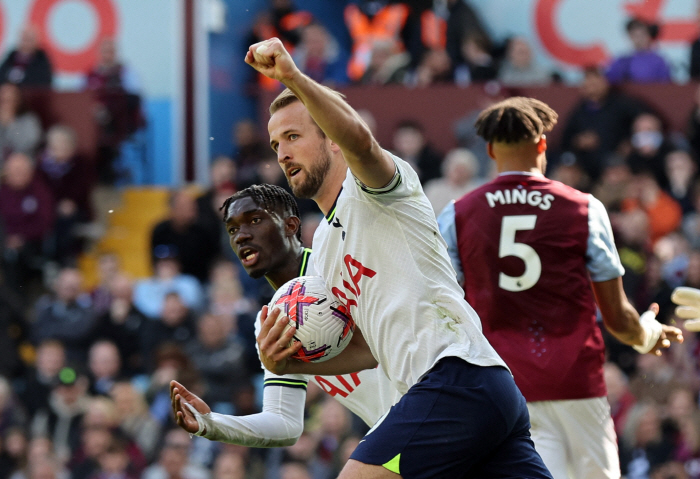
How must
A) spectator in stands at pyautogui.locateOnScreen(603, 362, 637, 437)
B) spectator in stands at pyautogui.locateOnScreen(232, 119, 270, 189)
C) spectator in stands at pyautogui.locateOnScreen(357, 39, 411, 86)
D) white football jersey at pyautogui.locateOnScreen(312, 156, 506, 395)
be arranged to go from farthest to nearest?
spectator in stands at pyautogui.locateOnScreen(357, 39, 411, 86) < spectator in stands at pyautogui.locateOnScreen(232, 119, 270, 189) < spectator in stands at pyautogui.locateOnScreen(603, 362, 637, 437) < white football jersey at pyautogui.locateOnScreen(312, 156, 506, 395)

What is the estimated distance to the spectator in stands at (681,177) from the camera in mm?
9945

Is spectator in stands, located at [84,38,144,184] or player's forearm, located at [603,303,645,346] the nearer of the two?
player's forearm, located at [603,303,645,346]

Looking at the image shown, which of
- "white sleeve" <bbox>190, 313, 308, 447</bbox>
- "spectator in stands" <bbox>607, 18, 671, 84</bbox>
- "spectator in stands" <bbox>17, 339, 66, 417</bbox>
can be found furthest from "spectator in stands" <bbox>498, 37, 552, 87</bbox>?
"white sleeve" <bbox>190, 313, 308, 447</bbox>

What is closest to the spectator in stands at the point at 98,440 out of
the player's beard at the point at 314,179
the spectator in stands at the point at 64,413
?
the spectator in stands at the point at 64,413

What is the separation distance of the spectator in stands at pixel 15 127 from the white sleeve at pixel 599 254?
7.69m

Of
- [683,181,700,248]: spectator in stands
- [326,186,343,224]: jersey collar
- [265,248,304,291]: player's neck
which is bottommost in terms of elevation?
[683,181,700,248]: spectator in stands

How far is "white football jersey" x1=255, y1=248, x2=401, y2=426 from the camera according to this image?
4832 millimetres

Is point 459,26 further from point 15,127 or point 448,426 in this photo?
point 448,426

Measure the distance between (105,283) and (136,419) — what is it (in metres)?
1.74

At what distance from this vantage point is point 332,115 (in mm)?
3553

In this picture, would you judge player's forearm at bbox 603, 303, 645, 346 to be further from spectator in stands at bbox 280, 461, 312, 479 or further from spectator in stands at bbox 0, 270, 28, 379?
spectator in stands at bbox 0, 270, 28, 379

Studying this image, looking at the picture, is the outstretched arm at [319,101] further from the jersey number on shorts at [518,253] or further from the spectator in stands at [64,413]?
the spectator in stands at [64,413]

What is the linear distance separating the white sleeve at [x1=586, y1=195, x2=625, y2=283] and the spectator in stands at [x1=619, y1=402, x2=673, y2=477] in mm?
3596

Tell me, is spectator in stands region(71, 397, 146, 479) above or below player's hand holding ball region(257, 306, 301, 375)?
below
